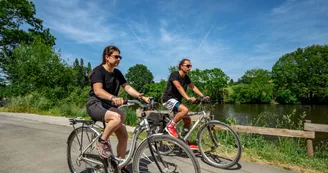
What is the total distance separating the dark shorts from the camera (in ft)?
8.80

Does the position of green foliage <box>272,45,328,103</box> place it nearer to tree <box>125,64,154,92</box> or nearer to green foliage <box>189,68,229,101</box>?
green foliage <box>189,68,229,101</box>

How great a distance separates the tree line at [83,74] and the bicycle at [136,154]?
844 millimetres

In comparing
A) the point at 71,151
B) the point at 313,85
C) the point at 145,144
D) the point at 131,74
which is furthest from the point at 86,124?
the point at 131,74

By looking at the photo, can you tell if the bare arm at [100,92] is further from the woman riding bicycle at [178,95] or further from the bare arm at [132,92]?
the woman riding bicycle at [178,95]

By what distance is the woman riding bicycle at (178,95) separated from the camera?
4.12 meters

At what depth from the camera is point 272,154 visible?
4.39 metres

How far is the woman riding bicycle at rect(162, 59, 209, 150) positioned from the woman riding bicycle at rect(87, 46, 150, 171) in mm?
1385

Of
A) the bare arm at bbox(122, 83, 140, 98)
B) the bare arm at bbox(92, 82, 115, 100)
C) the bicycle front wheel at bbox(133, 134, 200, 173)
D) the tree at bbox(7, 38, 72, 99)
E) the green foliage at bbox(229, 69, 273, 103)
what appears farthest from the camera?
the green foliage at bbox(229, 69, 273, 103)

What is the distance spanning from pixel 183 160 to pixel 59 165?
2.61m

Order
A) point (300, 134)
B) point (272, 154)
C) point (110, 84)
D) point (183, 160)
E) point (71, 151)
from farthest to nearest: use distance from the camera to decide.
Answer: point (300, 134) < point (272, 154) < point (71, 151) < point (110, 84) < point (183, 160)

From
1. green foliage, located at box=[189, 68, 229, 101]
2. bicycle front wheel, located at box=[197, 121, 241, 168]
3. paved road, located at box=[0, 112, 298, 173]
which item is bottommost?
paved road, located at box=[0, 112, 298, 173]

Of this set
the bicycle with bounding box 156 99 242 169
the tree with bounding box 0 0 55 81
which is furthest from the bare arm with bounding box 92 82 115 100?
the tree with bounding box 0 0 55 81

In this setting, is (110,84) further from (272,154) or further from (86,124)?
(272,154)

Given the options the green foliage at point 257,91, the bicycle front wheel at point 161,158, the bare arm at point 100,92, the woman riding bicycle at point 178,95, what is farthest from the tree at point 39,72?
the green foliage at point 257,91
